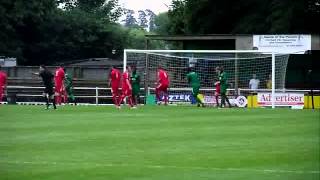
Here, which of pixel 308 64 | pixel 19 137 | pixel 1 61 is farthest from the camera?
pixel 1 61

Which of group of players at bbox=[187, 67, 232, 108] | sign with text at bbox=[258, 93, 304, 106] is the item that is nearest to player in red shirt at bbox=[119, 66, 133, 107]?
group of players at bbox=[187, 67, 232, 108]

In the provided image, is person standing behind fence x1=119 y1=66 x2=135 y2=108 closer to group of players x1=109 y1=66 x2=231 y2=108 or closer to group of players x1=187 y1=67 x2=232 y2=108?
group of players x1=109 y1=66 x2=231 y2=108

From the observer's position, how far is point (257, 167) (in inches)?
511

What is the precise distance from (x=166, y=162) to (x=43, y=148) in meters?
3.42

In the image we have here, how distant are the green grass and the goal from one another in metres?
17.9

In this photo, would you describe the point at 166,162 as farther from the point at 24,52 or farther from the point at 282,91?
the point at 24,52

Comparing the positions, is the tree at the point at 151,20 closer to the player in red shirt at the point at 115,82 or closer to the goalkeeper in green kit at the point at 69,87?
the goalkeeper in green kit at the point at 69,87

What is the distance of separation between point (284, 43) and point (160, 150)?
2699 centimetres

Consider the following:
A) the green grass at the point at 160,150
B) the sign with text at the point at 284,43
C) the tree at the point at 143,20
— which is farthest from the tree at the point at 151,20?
the green grass at the point at 160,150

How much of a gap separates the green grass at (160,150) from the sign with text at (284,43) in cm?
1708

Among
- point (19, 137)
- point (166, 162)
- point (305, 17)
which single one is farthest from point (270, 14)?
point (166, 162)

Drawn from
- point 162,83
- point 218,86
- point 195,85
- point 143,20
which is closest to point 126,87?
point 162,83

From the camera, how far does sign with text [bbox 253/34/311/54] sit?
135 ft

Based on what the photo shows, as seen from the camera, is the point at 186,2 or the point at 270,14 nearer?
the point at 270,14
